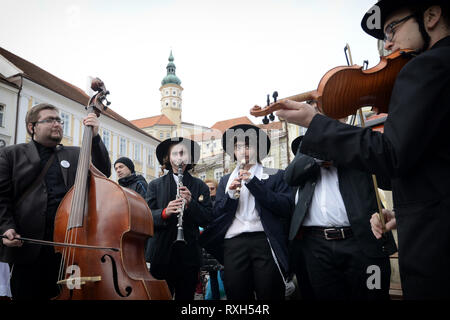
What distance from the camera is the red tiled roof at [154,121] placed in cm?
7856

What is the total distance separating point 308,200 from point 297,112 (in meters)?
1.40

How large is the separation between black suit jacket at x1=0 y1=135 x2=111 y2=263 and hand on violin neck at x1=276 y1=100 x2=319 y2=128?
2.41 m

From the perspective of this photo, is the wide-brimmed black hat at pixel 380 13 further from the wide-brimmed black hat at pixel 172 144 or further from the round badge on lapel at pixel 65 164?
the round badge on lapel at pixel 65 164

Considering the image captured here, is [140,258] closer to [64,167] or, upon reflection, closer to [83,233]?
[83,233]

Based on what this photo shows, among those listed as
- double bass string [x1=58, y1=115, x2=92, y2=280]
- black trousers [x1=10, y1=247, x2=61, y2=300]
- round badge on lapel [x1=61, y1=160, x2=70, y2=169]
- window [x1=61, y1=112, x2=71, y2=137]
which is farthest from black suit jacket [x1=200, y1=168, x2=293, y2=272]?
window [x1=61, y1=112, x2=71, y2=137]

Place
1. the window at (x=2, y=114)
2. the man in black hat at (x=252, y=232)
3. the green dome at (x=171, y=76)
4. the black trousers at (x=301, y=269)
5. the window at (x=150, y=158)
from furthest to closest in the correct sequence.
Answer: the green dome at (x=171, y=76) < the window at (x=150, y=158) < the window at (x=2, y=114) < the man in black hat at (x=252, y=232) < the black trousers at (x=301, y=269)

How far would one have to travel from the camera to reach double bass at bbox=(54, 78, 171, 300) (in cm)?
251

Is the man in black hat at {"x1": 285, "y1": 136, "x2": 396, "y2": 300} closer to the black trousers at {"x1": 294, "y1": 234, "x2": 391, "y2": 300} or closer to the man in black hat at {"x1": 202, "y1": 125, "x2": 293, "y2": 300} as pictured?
the black trousers at {"x1": 294, "y1": 234, "x2": 391, "y2": 300}

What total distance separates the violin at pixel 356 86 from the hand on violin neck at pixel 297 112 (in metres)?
0.03

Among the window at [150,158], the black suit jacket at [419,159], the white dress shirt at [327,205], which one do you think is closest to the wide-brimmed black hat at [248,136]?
the white dress shirt at [327,205]
